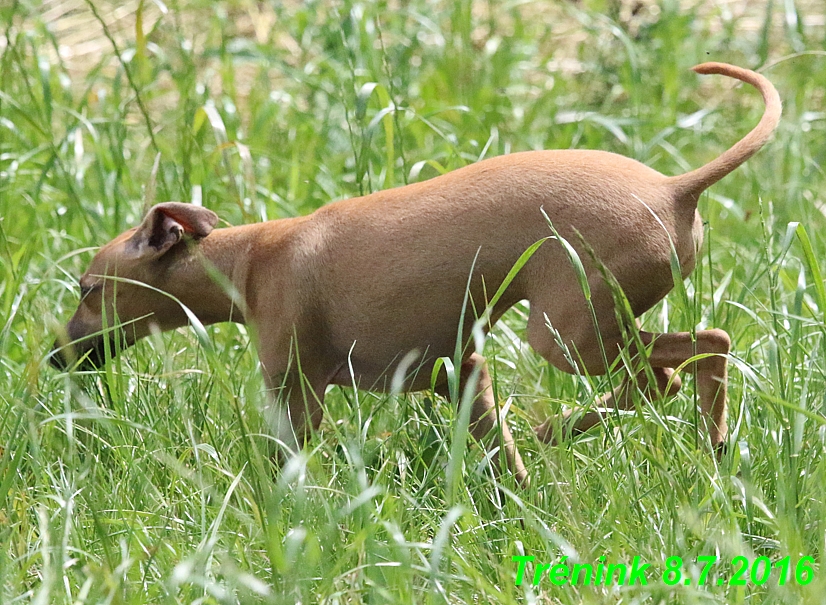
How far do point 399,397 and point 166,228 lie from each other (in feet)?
2.62

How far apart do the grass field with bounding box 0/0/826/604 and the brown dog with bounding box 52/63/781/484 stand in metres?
0.12

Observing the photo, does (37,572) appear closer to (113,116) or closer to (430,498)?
(430,498)

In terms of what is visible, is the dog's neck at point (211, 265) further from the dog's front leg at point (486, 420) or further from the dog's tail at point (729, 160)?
the dog's tail at point (729, 160)

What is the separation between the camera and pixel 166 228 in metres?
3.01

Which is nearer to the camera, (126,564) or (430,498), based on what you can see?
(126,564)

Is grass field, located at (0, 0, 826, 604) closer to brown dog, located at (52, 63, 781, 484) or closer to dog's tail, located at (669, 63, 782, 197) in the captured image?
brown dog, located at (52, 63, 781, 484)

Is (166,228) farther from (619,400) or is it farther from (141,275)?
(619,400)

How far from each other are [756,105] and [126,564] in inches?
186

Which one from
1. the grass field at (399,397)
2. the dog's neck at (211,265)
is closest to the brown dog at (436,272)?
the dog's neck at (211,265)

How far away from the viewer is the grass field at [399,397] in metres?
2.19

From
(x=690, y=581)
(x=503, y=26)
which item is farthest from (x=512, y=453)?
(x=503, y=26)

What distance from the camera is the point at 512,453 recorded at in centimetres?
286

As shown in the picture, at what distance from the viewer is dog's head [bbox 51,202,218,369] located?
9.87 feet

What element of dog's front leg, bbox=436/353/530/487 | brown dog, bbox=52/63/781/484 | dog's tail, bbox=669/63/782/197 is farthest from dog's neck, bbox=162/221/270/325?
dog's tail, bbox=669/63/782/197
